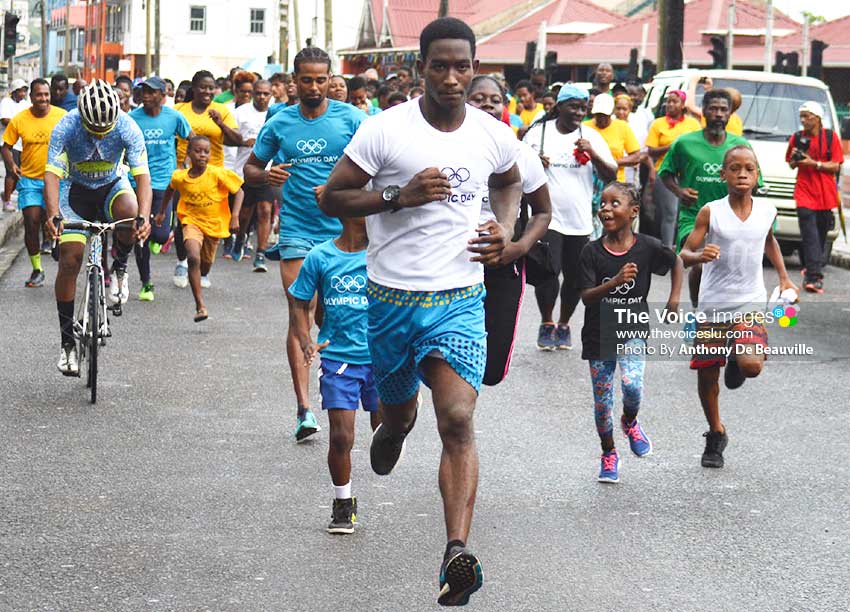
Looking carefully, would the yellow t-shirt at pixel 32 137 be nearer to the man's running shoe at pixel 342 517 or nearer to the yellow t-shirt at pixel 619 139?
the yellow t-shirt at pixel 619 139

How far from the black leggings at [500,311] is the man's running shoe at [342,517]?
79cm

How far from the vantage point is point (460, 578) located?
17.2ft

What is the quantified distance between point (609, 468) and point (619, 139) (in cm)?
776

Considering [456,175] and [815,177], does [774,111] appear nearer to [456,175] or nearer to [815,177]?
[815,177]

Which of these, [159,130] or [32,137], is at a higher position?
[159,130]

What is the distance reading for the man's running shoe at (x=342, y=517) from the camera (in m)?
6.99

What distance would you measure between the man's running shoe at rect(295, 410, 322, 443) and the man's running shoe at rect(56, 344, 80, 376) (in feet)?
7.19

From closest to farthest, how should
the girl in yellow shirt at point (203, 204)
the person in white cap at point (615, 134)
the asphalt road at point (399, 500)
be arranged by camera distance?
1. the asphalt road at point (399, 500)
2. the girl in yellow shirt at point (203, 204)
3. the person in white cap at point (615, 134)

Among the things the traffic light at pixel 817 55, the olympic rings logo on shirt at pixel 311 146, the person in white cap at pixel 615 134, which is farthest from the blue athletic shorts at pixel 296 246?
the traffic light at pixel 817 55

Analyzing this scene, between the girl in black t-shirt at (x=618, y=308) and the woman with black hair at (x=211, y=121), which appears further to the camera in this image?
the woman with black hair at (x=211, y=121)

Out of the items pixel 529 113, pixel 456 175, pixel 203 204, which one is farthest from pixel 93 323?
pixel 529 113

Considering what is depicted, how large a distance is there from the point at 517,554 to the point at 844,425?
361cm

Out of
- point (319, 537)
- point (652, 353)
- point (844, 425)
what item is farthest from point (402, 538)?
point (652, 353)

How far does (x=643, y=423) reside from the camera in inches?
381
